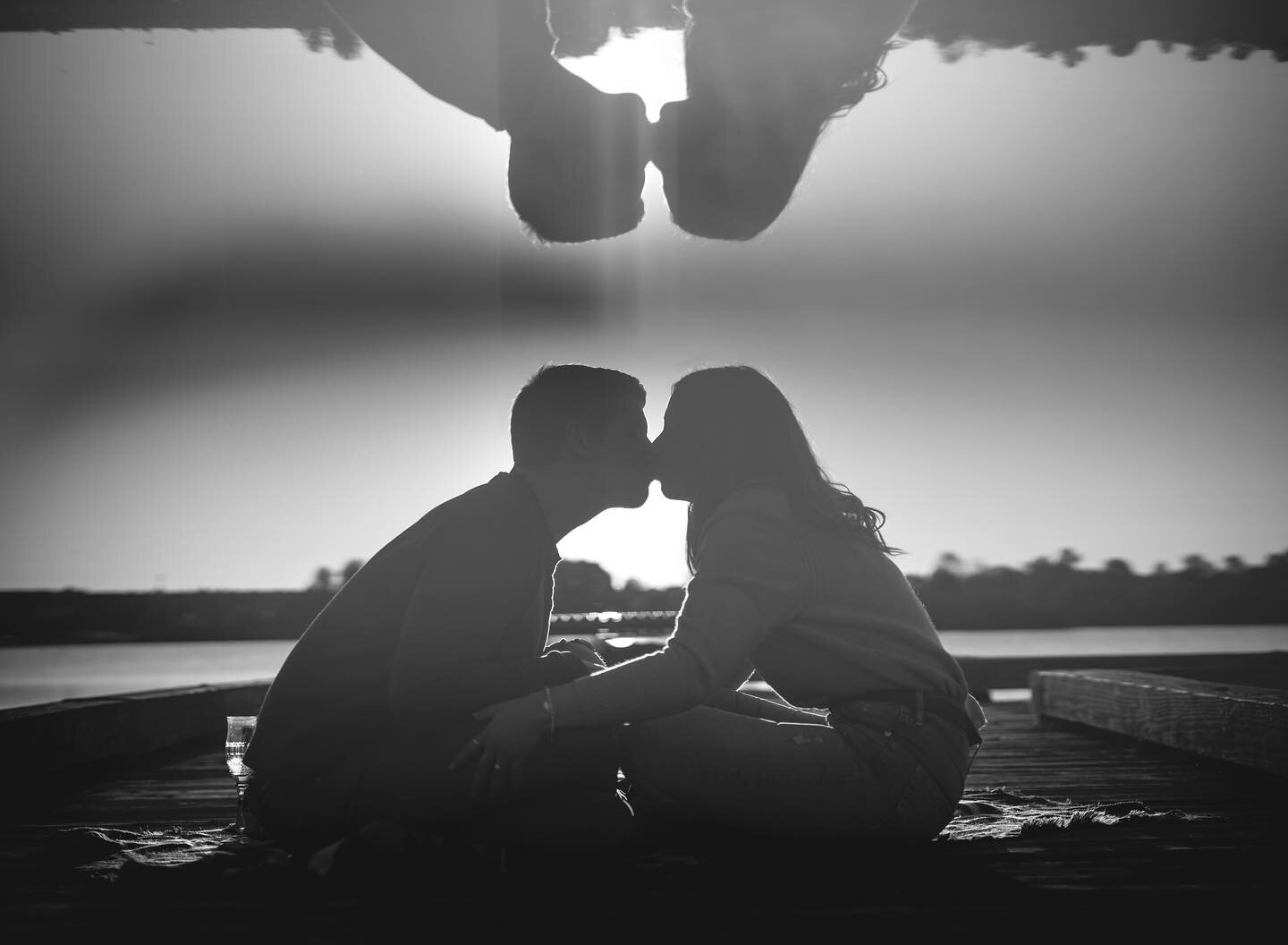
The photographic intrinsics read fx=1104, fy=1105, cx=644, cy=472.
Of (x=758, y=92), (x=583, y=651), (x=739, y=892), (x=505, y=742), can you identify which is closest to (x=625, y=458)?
(x=583, y=651)

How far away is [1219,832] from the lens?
84.0 inches

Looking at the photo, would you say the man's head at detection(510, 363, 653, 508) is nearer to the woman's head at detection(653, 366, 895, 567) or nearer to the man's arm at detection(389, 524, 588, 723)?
the woman's head at detection(653, 366, 895, 567)

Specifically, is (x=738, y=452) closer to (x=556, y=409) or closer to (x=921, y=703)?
Result: (x=556, y=409)

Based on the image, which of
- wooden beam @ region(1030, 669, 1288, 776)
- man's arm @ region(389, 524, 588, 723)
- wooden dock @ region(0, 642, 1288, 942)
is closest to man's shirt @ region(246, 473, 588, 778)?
man's arm @ region(389, 524, 588, 723)

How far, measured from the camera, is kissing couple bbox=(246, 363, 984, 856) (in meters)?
1.83

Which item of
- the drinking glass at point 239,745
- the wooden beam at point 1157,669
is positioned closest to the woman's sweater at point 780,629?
the drinking glass at point 239,745

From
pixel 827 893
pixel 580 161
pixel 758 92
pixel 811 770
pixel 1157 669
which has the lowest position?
pixel 827 893

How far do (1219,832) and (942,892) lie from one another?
32.3 inches

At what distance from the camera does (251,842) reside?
7.17 feet

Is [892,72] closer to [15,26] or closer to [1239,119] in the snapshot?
[15,26]

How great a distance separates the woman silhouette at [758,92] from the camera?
9.34ft

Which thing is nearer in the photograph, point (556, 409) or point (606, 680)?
point (606, 680)

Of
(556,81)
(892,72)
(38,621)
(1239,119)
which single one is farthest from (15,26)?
(38,621)

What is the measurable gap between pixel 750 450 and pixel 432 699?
0.77m
